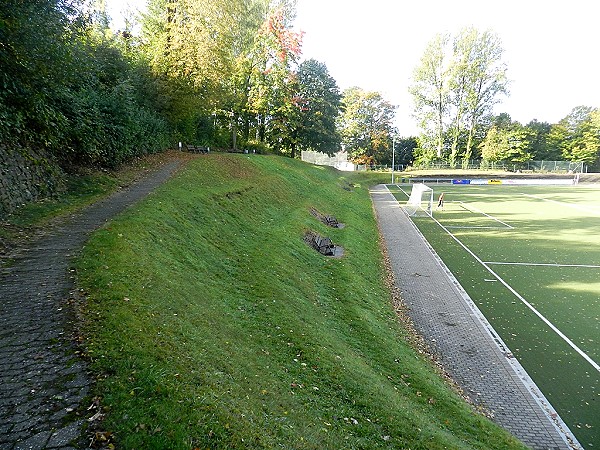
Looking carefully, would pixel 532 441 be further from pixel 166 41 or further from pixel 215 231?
pixel 166 41

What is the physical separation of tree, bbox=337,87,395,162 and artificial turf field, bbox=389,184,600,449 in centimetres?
4212

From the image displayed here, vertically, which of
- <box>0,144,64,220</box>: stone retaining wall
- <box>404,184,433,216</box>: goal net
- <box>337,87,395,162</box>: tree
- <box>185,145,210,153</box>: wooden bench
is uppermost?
<box>337,87,395,162</box>: tree

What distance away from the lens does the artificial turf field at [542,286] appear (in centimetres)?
1018

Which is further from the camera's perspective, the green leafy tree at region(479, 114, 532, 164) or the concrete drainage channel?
the green leafy tree at region(479, 114, 532, 164)

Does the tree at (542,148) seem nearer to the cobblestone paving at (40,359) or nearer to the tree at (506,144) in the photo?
the tree at (506,144)

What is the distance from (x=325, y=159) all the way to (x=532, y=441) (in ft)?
293

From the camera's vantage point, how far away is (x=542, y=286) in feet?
56.1

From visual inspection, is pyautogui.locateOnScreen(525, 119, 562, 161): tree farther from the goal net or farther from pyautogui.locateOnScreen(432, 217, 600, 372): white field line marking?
pyautogui.locateOnScreen(432, 217, 600, 372): white field line marking

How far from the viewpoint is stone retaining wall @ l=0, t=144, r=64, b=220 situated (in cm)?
1109

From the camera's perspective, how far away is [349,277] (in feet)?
50.1

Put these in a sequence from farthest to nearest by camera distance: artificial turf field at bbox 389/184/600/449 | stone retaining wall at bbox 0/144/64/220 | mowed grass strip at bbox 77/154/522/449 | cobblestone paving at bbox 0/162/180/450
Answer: stone retaining wall at bbox 0/144/64/220
artificial turf field at bbox 389/184/600/449
mowed grass strip at bbox 77/154/522/449
cobblestone paving at bbox 0/162/180/450

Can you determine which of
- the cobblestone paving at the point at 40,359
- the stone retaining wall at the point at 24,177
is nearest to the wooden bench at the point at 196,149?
the stone retaining wall at the point at 24,177

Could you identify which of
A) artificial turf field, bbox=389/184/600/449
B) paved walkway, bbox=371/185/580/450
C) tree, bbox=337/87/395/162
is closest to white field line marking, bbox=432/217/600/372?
artificial turf field, bbox=389/184/600/449

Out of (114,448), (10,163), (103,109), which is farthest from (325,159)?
(114,448)
